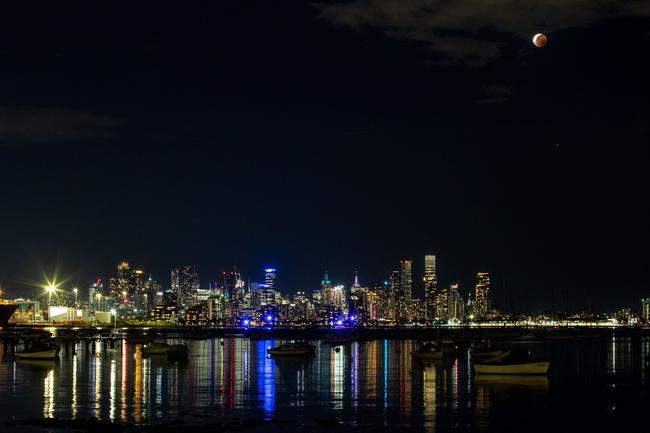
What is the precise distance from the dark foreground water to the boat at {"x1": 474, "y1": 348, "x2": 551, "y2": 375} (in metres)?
1.13

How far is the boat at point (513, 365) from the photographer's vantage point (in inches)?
2554

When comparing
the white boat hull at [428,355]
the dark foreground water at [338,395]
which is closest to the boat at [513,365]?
the dark foreground water at [338,395]

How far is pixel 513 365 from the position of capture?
65.1 meters

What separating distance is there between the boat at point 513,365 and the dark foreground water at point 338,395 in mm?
1126

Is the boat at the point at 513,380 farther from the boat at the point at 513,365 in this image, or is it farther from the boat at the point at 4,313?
the boat at the point at 4,313

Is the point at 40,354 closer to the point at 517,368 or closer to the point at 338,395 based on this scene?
the point at 338,395

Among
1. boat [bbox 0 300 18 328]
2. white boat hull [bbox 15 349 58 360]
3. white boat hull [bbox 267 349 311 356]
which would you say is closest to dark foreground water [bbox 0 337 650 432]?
white boat hull [bbox 15 349 58 360]

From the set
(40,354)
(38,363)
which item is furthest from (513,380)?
(40,354)

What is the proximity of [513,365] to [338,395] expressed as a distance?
62.9ft

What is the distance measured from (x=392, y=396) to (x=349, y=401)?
12.2 feet

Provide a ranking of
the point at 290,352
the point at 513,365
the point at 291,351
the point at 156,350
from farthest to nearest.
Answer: the point at 291,351 < the point at 290,352 < the point at 156,350 < the point at 513,365

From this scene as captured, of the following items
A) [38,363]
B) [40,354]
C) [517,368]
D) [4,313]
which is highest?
[517,368]

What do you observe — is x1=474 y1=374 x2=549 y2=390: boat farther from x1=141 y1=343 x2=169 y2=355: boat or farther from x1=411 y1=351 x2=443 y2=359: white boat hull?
x1=141 y1=343 x2=169 y2=355: boat

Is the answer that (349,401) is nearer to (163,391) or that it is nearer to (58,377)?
(163,391)
